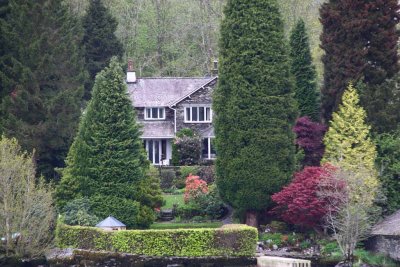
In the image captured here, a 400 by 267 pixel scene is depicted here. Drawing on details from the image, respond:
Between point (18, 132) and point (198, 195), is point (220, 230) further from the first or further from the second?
point (18, 132)

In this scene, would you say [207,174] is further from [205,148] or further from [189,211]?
[205,148]

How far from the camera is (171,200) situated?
153 ft

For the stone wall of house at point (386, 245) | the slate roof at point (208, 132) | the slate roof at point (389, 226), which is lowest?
the stone wall of house at point (386, 245)

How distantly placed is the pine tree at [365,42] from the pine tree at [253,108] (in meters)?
3.78

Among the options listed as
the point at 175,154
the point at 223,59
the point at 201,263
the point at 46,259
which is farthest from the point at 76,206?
the point at 175,154

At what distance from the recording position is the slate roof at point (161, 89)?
56.6 meters

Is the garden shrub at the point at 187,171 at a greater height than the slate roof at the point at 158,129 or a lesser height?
lesser

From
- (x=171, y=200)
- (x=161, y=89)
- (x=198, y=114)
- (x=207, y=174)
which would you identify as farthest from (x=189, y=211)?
(x=161, y=89)

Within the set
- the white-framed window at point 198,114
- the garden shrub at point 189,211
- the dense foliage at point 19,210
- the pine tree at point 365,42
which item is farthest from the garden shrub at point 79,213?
the white-framed window at point 198,114

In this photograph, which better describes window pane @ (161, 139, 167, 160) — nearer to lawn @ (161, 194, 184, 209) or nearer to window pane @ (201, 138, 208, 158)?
window pane @ (201, 138, 208, 158)

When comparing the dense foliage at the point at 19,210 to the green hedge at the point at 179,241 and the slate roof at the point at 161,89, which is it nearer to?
the green hedge at the point at 179,241

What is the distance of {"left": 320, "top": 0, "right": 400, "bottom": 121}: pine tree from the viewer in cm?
4306

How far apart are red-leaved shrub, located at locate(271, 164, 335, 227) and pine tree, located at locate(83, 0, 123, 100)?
27980mm

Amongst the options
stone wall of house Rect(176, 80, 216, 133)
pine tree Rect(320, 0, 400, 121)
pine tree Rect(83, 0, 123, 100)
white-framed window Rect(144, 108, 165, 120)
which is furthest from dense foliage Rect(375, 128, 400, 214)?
pine tree Rect(83, 0, 123, 100)
